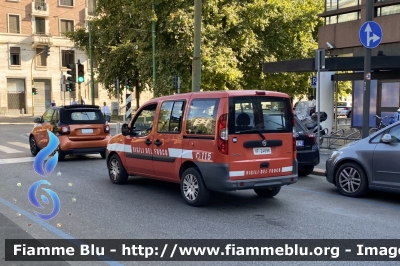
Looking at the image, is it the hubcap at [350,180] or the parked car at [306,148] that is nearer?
the hubcap at [350,180]

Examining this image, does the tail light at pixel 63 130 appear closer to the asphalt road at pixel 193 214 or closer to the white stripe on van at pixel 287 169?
the asphalt road at pixel 193 214

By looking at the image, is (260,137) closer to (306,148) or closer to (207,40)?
(306,148)

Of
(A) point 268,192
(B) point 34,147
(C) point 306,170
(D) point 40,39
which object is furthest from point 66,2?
(A) point 268,192

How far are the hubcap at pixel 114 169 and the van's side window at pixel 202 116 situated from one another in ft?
8.71

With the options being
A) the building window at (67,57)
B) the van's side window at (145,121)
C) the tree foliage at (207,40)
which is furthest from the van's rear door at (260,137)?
the building window at (67,57)

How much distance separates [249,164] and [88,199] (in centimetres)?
302

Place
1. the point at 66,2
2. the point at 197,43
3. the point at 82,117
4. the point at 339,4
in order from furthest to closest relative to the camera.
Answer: the point at 66,2
the point at 339,4
the point at 197,43
the point at 82,117

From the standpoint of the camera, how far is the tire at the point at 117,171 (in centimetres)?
952

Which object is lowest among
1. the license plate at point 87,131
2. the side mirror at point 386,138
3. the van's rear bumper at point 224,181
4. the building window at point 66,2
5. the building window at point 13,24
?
the van's rear bumper at point 224,181

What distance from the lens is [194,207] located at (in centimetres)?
752

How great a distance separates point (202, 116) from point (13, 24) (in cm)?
4974

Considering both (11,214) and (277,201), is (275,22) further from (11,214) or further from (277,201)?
(11,214)

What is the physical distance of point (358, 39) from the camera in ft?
69.3

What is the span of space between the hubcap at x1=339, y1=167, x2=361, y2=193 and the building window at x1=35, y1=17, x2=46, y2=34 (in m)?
50.0
